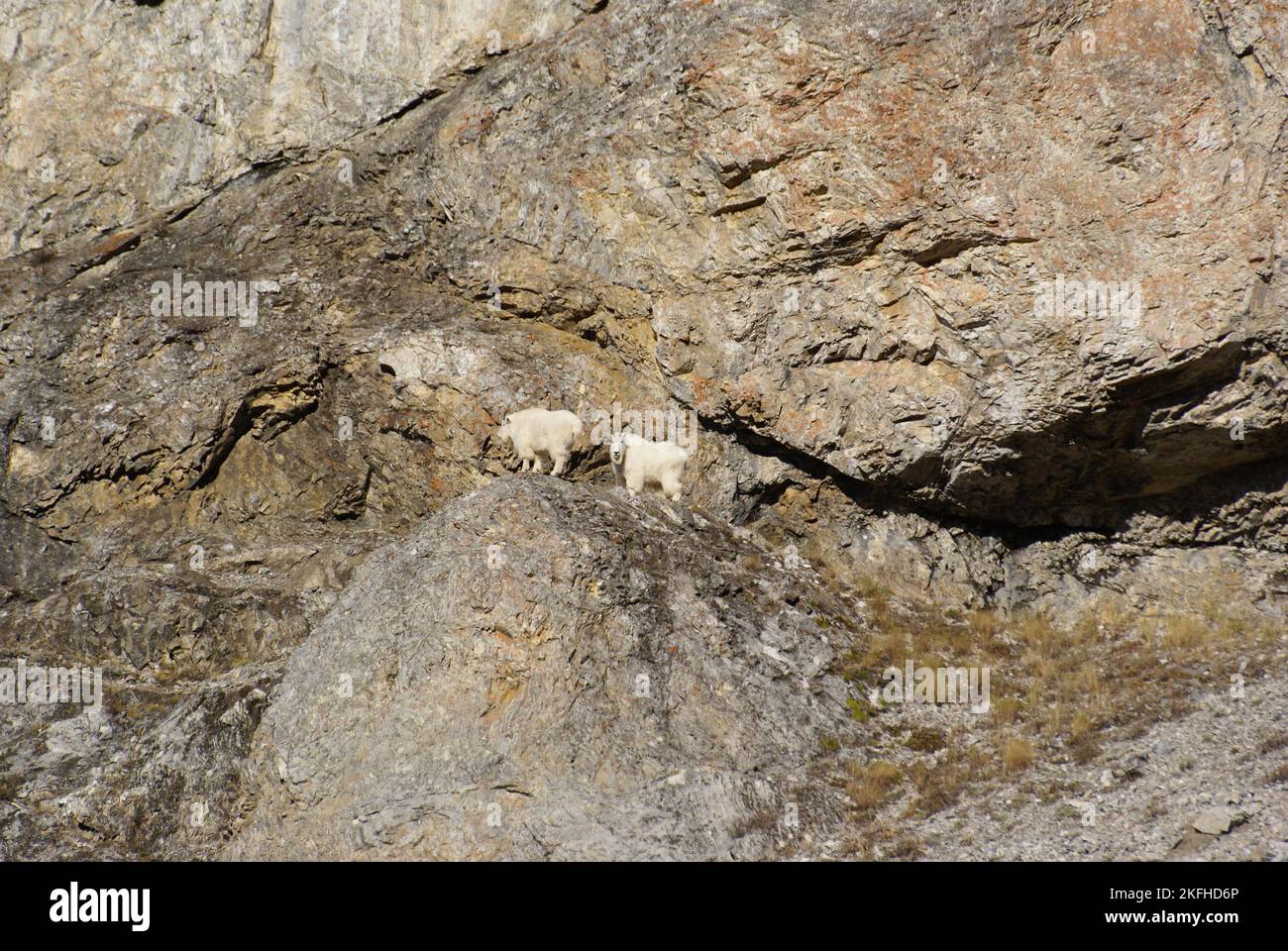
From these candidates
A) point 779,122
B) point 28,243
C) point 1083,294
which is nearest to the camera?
point 1083,294

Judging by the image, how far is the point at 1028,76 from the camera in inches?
661

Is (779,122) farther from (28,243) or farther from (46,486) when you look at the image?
(28,243)

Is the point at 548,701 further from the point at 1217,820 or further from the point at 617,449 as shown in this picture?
the point at 1217,820

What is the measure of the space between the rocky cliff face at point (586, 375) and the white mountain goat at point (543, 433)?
956 mm

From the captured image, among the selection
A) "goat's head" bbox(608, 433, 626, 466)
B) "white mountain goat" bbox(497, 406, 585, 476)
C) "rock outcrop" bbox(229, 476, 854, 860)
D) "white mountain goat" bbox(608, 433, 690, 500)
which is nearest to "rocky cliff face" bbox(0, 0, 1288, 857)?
"rock outcrop" bbox(229, 476, 854, 860)

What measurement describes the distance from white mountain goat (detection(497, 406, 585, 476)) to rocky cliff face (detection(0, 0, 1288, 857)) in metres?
0.96

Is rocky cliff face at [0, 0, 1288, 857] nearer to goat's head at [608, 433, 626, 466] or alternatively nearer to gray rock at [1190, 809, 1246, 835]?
goat's head at [608, 433, 626, 466]

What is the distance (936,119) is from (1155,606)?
326 inches

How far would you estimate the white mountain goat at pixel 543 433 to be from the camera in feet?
59.0

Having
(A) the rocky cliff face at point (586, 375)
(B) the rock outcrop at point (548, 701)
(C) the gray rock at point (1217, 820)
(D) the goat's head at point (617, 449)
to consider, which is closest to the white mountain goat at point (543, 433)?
(D) the goat's head at point (617, 449)

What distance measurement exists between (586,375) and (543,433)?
1.82 m

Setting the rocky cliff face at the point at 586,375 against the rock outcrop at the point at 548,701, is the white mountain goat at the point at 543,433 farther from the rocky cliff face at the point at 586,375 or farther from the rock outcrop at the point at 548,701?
the rock outcrop at the point at 548,701

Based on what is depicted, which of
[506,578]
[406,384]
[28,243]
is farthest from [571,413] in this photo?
[28,243]

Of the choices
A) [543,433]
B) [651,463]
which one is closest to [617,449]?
[651,463]
